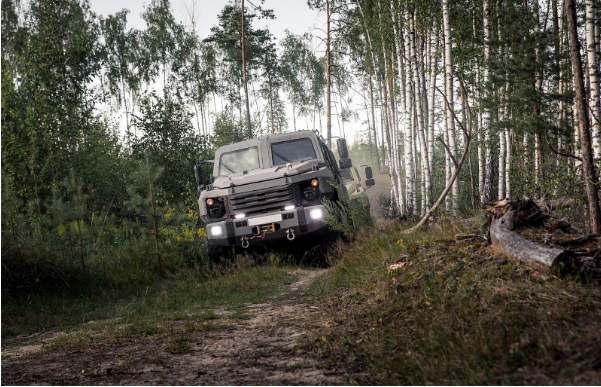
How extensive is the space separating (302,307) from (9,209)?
542 centimetres

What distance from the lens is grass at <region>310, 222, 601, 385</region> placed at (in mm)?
2500

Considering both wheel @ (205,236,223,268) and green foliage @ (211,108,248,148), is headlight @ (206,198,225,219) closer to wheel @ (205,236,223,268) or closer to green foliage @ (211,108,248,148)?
wheel @ (205,236,223,268)

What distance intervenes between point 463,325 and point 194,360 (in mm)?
2056

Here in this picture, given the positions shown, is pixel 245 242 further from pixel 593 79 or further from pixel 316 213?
pixel 593 79

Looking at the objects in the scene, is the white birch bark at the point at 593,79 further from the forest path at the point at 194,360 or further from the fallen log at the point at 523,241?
the forest path at the point at 194,360

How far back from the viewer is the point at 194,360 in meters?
3.55

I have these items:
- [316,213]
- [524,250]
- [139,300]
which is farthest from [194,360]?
[316,213]

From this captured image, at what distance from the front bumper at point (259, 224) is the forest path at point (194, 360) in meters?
2.69

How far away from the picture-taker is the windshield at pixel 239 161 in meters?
8.79

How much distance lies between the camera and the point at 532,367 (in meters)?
2.46

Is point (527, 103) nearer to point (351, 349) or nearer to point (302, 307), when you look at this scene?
point (302, 307)

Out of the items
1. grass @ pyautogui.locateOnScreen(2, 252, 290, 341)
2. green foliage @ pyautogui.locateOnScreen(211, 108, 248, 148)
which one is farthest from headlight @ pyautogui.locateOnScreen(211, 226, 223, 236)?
green foliage @ pyautogui.locateOnScreen(211, 108, 248, 148)

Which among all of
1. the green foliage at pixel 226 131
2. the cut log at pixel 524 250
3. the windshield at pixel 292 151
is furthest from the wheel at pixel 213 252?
the green foliage at pixel 226 131

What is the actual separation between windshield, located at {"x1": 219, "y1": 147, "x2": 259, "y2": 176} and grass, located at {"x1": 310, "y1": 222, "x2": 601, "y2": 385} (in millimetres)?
4259
